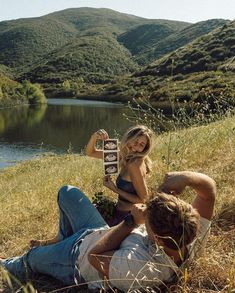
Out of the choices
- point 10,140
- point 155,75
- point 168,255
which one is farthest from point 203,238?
point 155,75

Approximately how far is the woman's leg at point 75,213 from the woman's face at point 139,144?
0.71m

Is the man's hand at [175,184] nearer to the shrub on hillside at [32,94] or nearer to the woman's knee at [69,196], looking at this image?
the woman's knee at [69,196]

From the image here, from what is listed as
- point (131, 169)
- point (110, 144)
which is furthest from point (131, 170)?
point (110, 144)

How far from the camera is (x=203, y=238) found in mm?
2764

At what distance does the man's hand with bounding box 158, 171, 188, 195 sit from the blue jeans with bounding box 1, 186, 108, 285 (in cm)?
66

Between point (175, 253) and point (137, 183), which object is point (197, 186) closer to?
point (175, 253)

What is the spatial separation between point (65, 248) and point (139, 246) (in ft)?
2.00

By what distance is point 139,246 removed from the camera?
2.76 metres

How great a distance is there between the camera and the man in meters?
2.54

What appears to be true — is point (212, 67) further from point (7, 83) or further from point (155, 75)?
point (7, 83)

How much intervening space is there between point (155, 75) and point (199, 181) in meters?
92.7

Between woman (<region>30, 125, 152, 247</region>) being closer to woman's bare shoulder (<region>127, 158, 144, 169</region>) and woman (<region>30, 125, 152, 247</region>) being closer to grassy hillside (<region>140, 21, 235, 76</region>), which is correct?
woman's bare shoulder (<region>127, 158, 144, 169</region>)

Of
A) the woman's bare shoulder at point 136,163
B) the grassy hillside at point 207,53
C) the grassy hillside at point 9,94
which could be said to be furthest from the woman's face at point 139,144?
the grassy hillside at point 9,94

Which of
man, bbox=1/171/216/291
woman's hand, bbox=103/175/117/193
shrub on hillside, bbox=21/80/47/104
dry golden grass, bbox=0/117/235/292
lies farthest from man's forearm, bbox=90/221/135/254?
shrub on hillside, bbox=21/80/47/104
